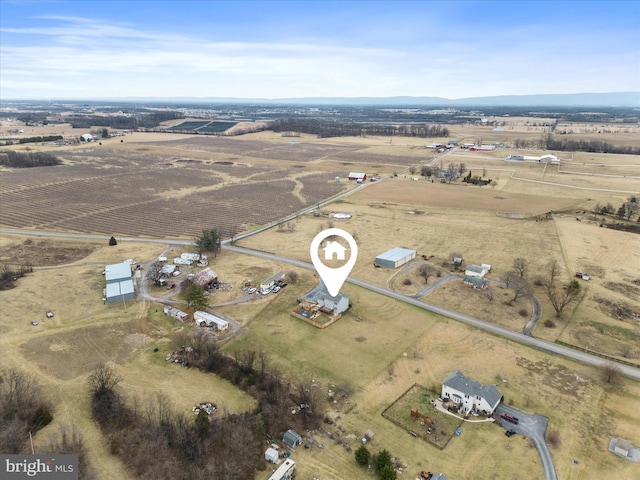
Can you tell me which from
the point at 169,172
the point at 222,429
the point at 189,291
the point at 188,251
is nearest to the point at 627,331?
the point at 222,429

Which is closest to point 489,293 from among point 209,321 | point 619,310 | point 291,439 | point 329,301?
point 619,310

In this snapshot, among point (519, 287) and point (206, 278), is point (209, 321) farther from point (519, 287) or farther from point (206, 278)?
point (519, 287)

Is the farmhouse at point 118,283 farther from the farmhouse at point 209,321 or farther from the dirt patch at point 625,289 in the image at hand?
the dirt patch at point 625,289

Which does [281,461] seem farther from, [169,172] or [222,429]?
[169,172]

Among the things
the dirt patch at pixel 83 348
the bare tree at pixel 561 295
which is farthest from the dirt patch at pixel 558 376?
the dirt patch at pixel 83 348

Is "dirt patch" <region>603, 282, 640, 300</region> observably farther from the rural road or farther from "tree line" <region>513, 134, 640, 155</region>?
"tree line" <region>513, 134, 640, 155</region>

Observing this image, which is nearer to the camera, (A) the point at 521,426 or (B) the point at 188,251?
(A) the point at 521,426
